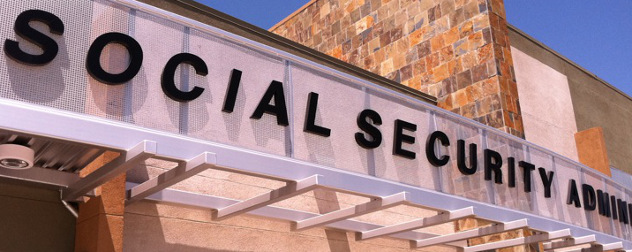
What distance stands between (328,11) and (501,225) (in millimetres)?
9971

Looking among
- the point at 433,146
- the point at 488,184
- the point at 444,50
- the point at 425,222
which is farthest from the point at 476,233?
the point at 444,50

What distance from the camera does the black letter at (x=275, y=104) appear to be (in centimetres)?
690

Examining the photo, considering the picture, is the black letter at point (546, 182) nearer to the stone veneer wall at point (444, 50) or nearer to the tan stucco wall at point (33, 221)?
the stone veneer wall at point (444, 50)

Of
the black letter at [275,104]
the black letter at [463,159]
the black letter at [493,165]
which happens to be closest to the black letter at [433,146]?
the black letter at [463,159]

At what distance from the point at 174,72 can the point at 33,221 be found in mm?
2101

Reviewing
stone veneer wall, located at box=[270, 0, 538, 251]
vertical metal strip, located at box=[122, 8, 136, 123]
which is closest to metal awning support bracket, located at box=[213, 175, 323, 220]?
vertical metal strip, located at box=[122, 8, 136, 123]

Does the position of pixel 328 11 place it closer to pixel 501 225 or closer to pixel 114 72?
pixel 501 225

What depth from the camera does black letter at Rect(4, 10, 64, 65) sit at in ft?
16.8

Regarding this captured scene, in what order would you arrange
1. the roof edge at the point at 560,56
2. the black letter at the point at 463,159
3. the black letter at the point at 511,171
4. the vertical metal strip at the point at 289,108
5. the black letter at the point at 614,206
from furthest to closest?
the roof edge at the point at 560,56
the black letter at the point at 614,206
the black letter at the point at 511,171
the black letter at the point at 463,159
the vertical metal strip at the point at 289,108

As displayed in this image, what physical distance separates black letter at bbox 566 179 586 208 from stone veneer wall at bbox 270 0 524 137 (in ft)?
6.99

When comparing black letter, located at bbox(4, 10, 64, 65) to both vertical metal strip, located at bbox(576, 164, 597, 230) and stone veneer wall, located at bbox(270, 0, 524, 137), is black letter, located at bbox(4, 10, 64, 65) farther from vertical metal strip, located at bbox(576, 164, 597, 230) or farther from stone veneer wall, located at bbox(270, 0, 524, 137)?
stone veneer wall, located at bbox(270, 0, 524, 137)

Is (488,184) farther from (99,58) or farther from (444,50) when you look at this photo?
Result: (99,58)

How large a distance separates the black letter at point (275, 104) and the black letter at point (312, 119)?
283mm

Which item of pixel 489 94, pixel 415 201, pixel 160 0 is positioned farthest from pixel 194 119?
pixel 489 94
